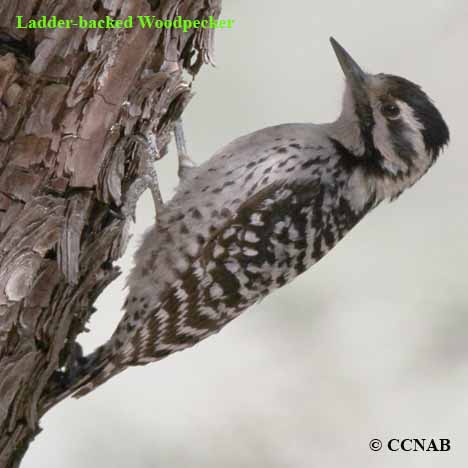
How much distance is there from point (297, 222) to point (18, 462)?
1.56 m

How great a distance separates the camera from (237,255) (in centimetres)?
337

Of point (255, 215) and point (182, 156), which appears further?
point (182, 156)

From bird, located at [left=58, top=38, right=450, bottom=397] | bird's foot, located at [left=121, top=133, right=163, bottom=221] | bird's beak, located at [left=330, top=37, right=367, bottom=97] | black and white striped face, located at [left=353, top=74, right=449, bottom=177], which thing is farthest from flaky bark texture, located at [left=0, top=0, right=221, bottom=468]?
black and white striped face, located at [left=353, top=74, right=449, bottom=177]

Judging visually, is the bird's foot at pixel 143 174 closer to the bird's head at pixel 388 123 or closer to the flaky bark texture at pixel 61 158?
the flaky bark texture at pixel 61 158

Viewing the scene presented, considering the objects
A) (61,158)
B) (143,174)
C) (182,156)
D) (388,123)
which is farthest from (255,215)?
(61,158)

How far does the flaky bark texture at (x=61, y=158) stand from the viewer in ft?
7.47

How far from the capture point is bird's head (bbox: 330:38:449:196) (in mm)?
3584

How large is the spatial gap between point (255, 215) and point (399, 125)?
0.89 meters

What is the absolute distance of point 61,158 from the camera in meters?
Result: 2.40

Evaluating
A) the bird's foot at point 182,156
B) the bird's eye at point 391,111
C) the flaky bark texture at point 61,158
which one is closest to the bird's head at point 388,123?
the bird's eye at point 391,111

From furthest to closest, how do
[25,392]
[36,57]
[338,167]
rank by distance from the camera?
[338,167] < [25,392] < [36,57]

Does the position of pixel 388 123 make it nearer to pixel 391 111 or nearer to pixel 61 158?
pixel 391 111

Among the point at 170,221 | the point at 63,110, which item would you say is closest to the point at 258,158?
the point at 170,221

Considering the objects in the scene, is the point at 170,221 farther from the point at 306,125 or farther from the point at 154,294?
the point at 306,125
